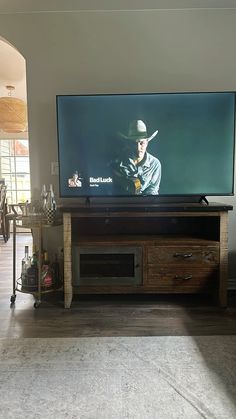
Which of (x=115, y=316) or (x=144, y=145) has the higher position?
(x=144, y=145)

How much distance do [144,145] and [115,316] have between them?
1.37 meters

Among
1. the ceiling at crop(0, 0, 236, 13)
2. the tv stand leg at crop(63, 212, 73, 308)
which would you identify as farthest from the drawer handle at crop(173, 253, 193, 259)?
the ceiling at crop(0, 0, 236, 13)

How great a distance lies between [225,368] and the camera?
156 cm

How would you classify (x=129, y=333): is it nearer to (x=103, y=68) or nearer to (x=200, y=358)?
(x=200, y=358)

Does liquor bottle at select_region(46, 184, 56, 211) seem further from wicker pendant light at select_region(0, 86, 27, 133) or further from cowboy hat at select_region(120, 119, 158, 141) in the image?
wicker pendant light at select_region(0, 86, 27, 133)

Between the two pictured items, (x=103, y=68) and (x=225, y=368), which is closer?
(x=225, y=368)

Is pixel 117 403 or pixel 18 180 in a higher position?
pixel 18 180

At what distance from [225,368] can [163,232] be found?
1.37 m

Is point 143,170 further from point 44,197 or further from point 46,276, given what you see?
point 46,276

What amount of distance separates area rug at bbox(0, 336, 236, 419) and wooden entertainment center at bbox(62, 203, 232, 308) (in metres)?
0.54

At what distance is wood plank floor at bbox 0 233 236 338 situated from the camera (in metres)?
1.99

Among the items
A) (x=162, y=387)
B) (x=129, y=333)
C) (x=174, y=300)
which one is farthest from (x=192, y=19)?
(x=162, y=387)

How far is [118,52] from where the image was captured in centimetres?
264

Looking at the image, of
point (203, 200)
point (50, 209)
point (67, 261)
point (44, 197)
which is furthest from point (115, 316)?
point (203, 200)
